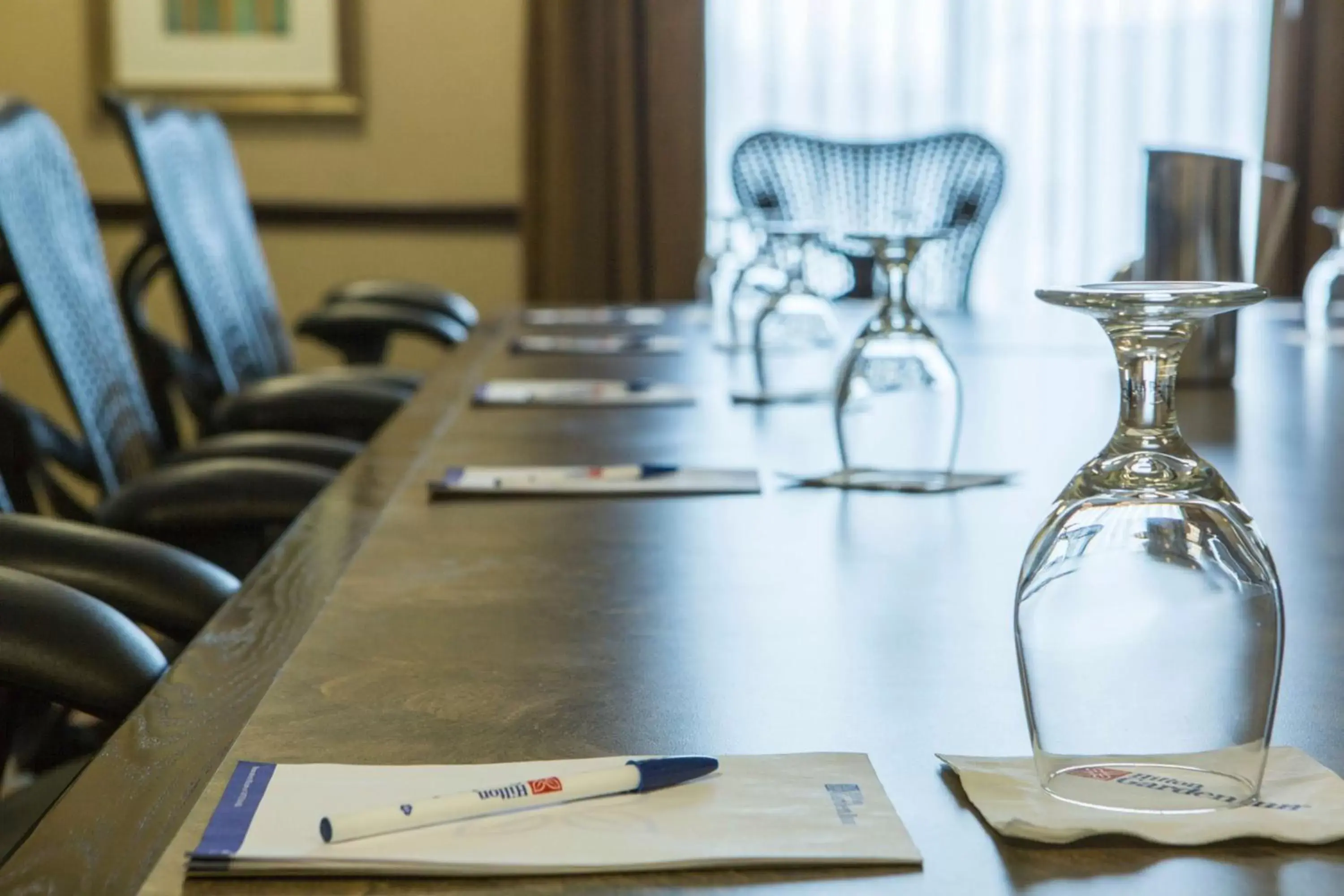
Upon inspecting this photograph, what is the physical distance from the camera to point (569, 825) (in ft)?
1.97

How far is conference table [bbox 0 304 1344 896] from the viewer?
0.59m

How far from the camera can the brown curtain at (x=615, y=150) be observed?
4445 millimetres

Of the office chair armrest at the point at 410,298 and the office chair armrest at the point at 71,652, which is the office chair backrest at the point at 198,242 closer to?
the office chair armrest at the point at 410,298

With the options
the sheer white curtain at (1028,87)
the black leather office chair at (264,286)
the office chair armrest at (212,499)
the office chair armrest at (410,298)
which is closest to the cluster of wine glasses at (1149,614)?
the office chair armrest at (212,499)

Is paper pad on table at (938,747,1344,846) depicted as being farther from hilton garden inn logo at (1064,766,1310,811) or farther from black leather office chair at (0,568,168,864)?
black leather office chair at (0,568,168,864)

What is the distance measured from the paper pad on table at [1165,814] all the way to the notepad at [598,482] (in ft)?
2.31

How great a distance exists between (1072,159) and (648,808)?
4.13m

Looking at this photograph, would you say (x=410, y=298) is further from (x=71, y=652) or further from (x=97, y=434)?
(x=71, y=652)

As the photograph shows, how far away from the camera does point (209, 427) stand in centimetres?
262

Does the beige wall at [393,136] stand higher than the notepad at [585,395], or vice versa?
the beige wall at [393,136]

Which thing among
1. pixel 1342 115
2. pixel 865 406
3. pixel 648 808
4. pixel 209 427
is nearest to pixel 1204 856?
pixel 648 808

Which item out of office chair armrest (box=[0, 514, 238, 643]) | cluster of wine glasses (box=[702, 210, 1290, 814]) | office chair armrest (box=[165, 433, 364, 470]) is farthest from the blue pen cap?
office chair armrest (box=[165, 433, 364, 470])

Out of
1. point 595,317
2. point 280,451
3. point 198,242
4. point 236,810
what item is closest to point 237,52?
point 595,317

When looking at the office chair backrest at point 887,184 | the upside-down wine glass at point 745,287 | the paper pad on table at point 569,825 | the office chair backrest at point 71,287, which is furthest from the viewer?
the office chair backrest at point 887,184
